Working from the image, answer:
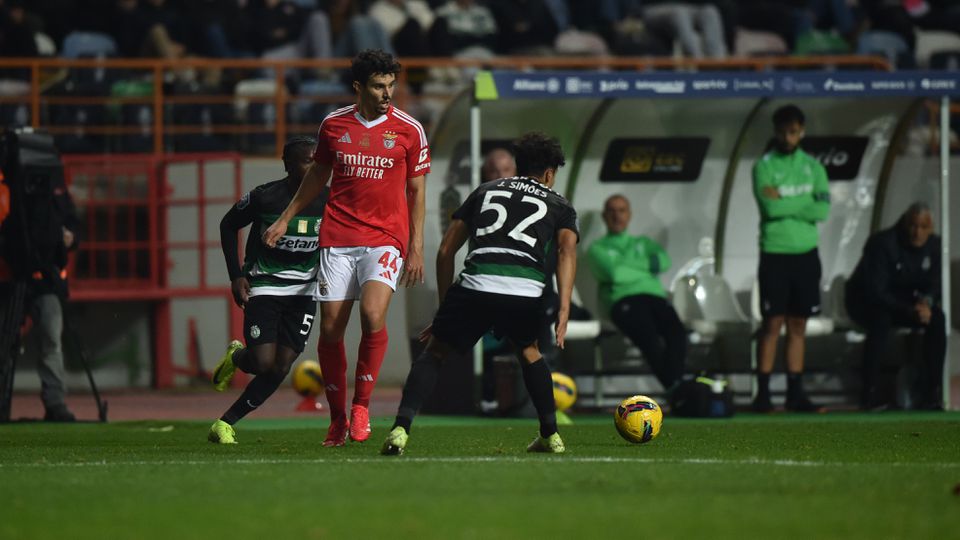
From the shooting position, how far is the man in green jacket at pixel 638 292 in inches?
554

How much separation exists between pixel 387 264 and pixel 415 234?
24cm

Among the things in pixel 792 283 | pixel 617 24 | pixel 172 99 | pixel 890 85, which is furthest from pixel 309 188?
pixel 617 24

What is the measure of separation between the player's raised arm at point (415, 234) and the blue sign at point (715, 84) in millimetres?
3938

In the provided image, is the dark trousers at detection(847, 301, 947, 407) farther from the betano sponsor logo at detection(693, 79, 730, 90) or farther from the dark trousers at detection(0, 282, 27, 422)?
the dark trousers at detection(0, 282, 27, 422)

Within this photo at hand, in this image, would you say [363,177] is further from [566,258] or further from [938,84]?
[938,84]

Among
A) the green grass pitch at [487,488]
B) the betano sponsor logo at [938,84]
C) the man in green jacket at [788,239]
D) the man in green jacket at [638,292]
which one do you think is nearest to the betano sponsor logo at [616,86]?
the man in green jacket at [638,292]

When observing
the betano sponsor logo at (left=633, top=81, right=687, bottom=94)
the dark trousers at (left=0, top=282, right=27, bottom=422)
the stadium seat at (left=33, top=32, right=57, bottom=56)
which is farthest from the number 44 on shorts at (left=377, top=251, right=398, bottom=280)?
the stadium seat at (left=33, top=32, right=57, bottom=56)

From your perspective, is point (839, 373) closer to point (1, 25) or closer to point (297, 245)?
point (297, 245)

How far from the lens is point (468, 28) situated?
69.2 feet

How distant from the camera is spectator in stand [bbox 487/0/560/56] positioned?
21172 millimetres

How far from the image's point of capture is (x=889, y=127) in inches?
607

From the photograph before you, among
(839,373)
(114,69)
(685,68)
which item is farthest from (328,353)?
(685,68)

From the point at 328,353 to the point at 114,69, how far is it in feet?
32.3

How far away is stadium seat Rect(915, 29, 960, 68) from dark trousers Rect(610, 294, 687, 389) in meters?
9.51
